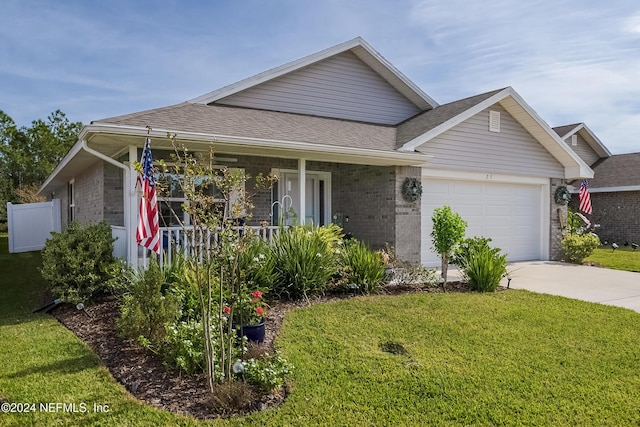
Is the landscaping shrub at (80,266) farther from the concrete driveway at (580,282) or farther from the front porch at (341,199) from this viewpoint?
the concrete driveway at (580,282)

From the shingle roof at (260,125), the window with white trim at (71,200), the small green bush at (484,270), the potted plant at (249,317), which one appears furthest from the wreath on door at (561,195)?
the window with white trim at (71,200)

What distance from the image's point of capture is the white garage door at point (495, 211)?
11.4m

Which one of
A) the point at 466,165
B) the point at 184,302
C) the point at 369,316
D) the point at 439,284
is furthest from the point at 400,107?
the point at 184,302

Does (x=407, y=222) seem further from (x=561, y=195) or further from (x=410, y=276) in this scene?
(x=561, y=195)

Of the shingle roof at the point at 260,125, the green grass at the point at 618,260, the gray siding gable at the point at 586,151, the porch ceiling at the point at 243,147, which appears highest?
the gray siding gable at the point at 586,151

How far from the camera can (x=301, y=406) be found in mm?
3779

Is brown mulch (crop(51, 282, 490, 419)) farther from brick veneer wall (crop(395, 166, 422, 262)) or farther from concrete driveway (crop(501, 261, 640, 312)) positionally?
concrete driveway (crop(501, 261, 640, 312))

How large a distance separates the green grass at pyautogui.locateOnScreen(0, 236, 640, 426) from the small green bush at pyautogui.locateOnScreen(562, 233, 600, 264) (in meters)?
6.16

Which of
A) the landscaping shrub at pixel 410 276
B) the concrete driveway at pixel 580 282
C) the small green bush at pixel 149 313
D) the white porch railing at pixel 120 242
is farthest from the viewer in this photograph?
the landscaping shrub at pixel 410 276

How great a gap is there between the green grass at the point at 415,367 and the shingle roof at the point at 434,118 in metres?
5.47

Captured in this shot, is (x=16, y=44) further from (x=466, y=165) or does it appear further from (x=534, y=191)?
(x=534, y=191)

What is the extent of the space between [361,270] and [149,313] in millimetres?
3791

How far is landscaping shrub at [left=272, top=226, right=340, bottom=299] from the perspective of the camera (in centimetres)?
720

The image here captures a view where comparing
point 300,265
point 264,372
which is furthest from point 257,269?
point 264,372
